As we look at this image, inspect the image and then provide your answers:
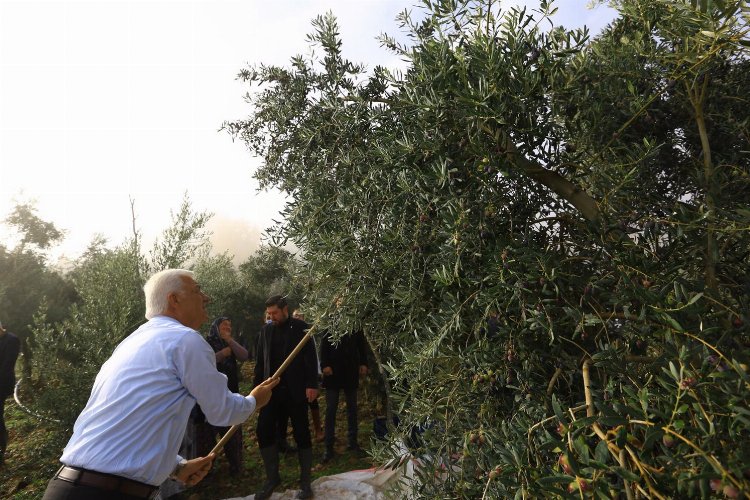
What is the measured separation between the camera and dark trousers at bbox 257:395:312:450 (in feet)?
19.9

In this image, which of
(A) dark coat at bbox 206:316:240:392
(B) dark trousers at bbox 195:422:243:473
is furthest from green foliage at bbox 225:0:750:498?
(B) dark trousers at bbox 195:422:243:473

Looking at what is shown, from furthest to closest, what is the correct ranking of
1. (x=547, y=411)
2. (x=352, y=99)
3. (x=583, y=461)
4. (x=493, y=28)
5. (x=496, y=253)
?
(x=352, y=99) < (x=493, y=28) < (x=496, y=253) < (x=547, y=411) < (x=583, y=461)

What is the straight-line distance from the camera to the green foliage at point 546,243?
1613 millimetres

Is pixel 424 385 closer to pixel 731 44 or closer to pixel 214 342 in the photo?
pixel 731 44

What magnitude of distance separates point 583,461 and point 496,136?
53.1 inches

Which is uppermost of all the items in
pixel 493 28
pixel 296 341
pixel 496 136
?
pixel 493 28

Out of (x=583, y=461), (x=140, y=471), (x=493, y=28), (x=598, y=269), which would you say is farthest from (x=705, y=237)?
(x=140, y=471)

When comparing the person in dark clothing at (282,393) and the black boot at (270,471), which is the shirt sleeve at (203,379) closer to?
the person in dark clothing at (282,393)

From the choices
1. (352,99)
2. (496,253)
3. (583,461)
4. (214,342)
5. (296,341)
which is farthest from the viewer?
(214,342)

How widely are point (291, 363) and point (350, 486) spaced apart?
66.9 inches

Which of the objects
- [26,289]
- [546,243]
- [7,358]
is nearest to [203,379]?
[546,243]

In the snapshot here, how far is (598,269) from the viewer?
2.15 metres

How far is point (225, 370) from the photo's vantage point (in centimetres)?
693

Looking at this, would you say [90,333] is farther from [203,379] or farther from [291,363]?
[203,379]
